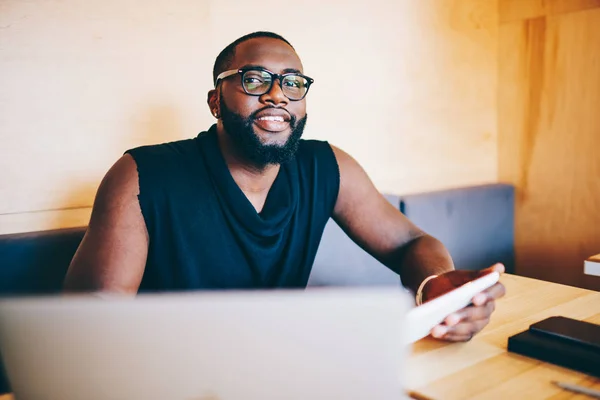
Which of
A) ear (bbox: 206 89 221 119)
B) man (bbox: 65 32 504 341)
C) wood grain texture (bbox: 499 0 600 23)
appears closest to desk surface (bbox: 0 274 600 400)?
man (bbox: 65 32 504 341)

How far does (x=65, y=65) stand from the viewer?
140 cm

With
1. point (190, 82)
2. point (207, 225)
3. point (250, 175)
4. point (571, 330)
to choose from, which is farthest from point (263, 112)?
point (571, 330)

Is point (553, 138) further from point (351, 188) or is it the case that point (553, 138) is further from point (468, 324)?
point (468, 324)

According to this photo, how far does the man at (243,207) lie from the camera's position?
1.10 m

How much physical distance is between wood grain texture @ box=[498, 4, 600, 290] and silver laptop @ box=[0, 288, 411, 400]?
6.90 ft

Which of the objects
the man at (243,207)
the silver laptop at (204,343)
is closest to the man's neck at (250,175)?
the man at (243,207)

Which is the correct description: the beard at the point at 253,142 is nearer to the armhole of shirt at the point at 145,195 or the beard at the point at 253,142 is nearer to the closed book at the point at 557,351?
the armhole of shirt at the point at 145,195

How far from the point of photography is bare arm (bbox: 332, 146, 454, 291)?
133 cm

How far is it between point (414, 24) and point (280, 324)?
195 centimetres

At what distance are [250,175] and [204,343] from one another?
895mm

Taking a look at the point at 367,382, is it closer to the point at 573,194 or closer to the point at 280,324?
the point at 280,324

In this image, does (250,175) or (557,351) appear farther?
(250,175)

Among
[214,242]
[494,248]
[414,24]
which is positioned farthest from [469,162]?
[214,242]

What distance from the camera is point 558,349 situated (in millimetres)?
772
